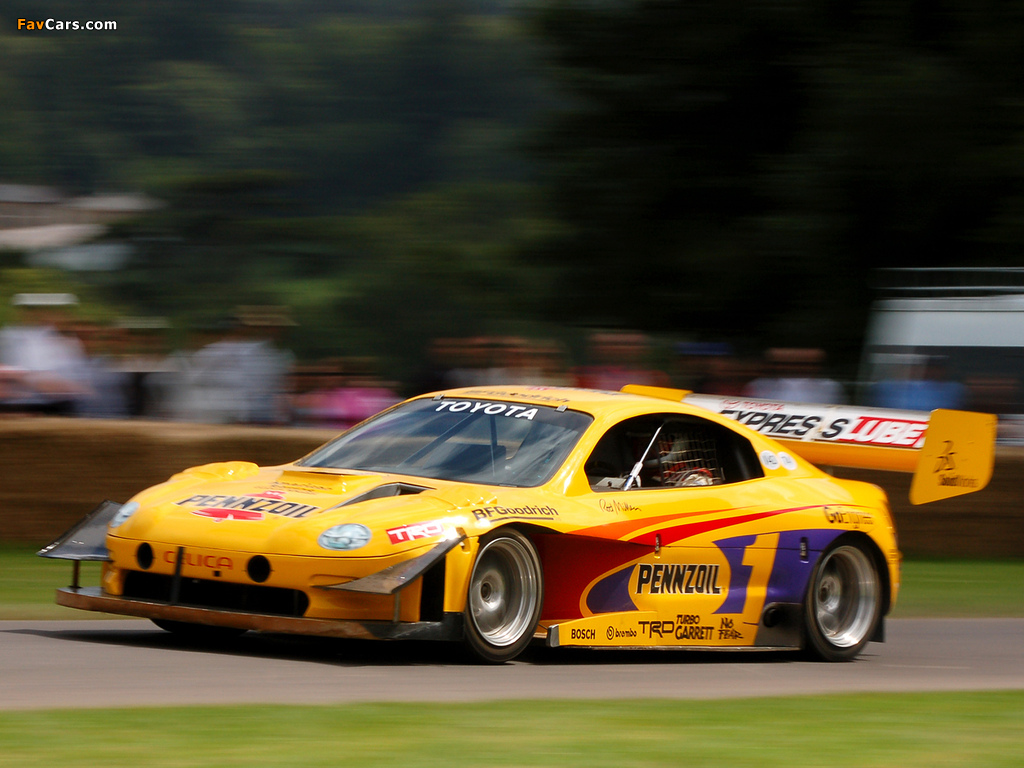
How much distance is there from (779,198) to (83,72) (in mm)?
39867

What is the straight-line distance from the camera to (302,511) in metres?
6.16

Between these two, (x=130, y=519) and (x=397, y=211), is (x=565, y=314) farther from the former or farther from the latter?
(x=397, y=211)

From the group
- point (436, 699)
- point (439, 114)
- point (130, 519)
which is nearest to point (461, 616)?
point (436, 699)

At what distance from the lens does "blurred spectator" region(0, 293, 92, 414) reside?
1090 cm

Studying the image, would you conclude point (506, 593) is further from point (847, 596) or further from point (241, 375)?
point (241, 375)

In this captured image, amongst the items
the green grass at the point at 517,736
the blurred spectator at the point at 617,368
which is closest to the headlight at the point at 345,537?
the green grass at the point at 517,736

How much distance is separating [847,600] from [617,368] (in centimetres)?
379

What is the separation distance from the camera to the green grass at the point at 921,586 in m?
8.60

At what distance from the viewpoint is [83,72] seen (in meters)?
50.8

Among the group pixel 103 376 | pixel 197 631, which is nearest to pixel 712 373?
pixel 103 376

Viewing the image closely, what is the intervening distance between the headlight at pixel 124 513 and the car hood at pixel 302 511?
43mm

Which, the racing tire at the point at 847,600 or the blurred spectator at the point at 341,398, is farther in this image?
the blurred spectator at the point at 341,398

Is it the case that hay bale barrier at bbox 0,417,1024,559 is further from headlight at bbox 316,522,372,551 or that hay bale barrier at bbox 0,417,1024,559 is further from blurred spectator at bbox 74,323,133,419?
headlight at bbox 316,522,372,551

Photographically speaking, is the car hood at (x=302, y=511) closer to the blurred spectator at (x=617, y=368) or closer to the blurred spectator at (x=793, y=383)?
the blurred spectator at (x=617, y=368)
